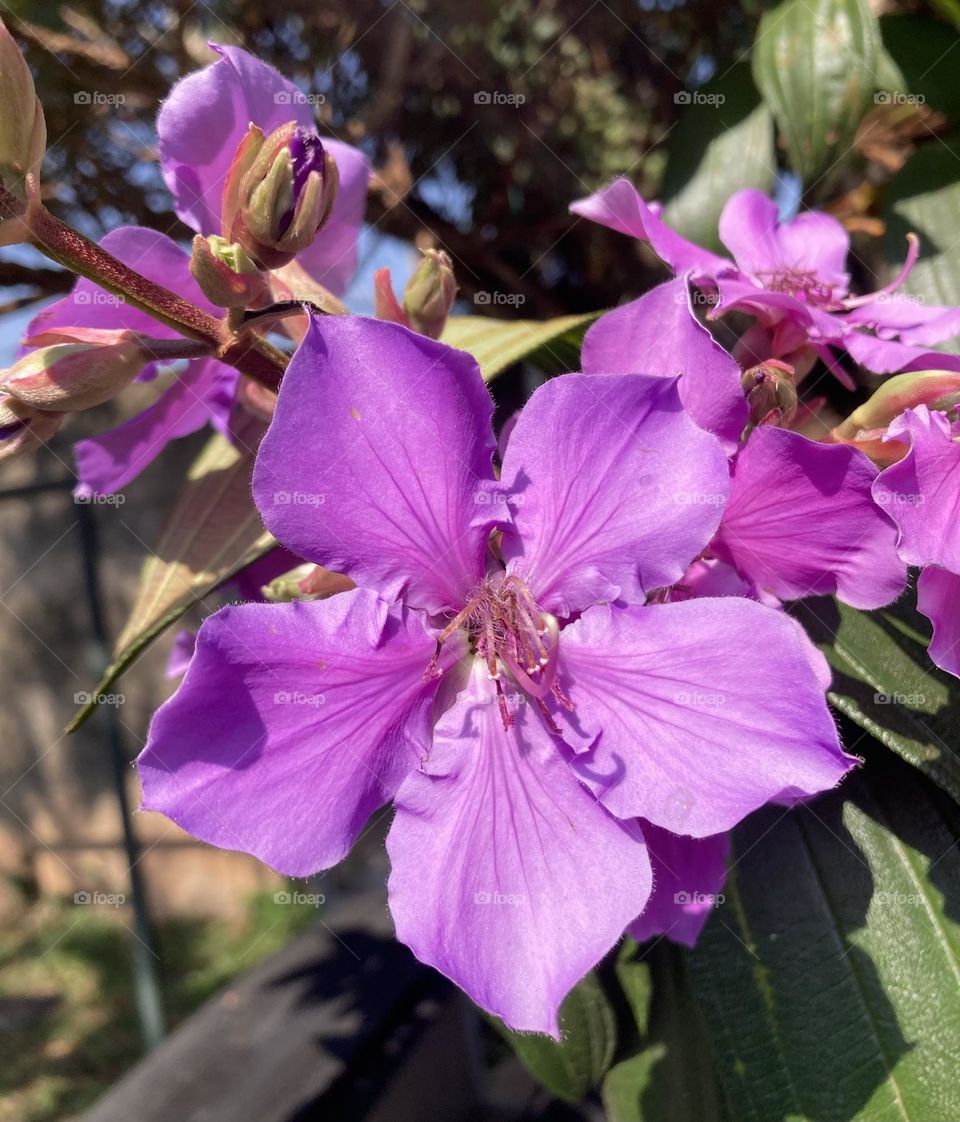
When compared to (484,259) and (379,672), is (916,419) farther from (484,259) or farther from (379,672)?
(484,259)

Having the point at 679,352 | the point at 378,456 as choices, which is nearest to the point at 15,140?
the point at 378,456

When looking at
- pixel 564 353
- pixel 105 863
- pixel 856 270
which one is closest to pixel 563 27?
pixel 856 270

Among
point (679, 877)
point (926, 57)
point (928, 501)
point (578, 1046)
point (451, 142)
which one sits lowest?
point (578, 1046)

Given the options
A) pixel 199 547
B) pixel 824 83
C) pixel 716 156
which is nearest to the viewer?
pixel 199 547

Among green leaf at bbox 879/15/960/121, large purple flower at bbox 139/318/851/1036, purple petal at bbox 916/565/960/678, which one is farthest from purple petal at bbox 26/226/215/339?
green leaf at bbox 879/15/960/121

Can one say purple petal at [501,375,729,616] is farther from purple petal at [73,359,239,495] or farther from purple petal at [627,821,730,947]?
purple petal at [73,359,239,495]

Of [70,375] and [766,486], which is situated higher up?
[766,486]

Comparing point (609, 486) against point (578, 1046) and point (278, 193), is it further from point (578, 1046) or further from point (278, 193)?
point (578, 1046)
